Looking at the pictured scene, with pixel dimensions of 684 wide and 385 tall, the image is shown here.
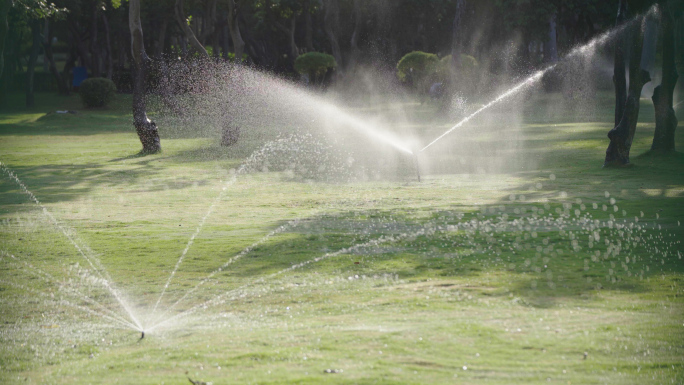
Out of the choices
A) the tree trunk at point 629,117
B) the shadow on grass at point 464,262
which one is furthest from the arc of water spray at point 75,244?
the tree trunk at point 629,117

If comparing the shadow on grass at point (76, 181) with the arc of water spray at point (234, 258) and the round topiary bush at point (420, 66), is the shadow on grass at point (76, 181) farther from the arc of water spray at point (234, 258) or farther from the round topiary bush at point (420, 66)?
the round topiary bush at point (420, 66)

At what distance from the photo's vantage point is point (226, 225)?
11172mm

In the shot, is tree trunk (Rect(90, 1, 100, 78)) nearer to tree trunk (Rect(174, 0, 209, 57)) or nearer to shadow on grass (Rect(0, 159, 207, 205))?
tree trunk (Rect(174, 0, 209, 57))

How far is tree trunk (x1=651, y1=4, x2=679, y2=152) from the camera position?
18.9 m

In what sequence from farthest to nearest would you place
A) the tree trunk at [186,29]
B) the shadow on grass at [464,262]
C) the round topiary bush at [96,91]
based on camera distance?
the round topiary bush at [96,91], the tree trunk at [186,29], the shadow on grass at [464,262]

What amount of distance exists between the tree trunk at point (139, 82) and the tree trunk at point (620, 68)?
12.7 metres

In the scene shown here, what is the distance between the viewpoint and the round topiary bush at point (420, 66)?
1984 inches

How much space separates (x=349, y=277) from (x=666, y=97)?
13858 mm

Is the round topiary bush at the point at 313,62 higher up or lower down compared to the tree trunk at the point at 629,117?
higher up

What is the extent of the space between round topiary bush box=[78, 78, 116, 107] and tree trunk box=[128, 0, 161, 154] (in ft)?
73.7

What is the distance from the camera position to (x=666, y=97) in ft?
62.3

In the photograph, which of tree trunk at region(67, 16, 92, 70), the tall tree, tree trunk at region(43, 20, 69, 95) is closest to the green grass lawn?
the tall tree

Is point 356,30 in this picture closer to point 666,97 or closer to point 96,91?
point 96,91

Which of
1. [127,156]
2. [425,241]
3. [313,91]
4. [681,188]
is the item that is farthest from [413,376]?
[313,91]
